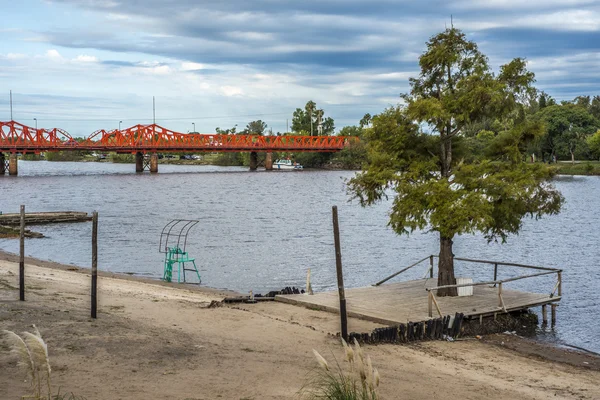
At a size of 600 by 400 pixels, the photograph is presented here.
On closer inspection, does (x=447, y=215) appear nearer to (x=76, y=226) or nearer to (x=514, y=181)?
(x=514, y=181)

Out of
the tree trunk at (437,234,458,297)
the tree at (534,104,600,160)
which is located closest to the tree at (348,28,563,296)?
the tree trunk at (437,234,458,297)

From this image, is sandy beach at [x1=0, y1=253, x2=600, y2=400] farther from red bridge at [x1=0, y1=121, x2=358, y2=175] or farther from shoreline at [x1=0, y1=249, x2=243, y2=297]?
red bridge at [x1=0, y1=121, x2=358, y2=175]

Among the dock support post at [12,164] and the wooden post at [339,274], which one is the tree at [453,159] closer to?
the wooden post at [339,274]

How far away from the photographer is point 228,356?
15.7 m

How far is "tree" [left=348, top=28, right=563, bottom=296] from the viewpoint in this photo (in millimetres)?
21641

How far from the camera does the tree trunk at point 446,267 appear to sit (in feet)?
75.8

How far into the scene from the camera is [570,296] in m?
30.6

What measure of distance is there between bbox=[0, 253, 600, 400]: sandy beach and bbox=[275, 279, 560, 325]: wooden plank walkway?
522 millimetres

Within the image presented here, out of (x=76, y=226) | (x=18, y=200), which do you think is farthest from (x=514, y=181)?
(x=18, y=200)

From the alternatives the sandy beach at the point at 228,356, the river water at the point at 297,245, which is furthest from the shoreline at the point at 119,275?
the sandy beach at the point at 228,356

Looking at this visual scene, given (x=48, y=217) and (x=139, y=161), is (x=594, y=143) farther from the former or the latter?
(x=48, y=217)

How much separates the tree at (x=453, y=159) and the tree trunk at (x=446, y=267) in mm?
32

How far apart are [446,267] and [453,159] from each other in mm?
3562

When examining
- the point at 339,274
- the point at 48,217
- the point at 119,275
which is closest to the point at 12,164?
the point at 48,217
